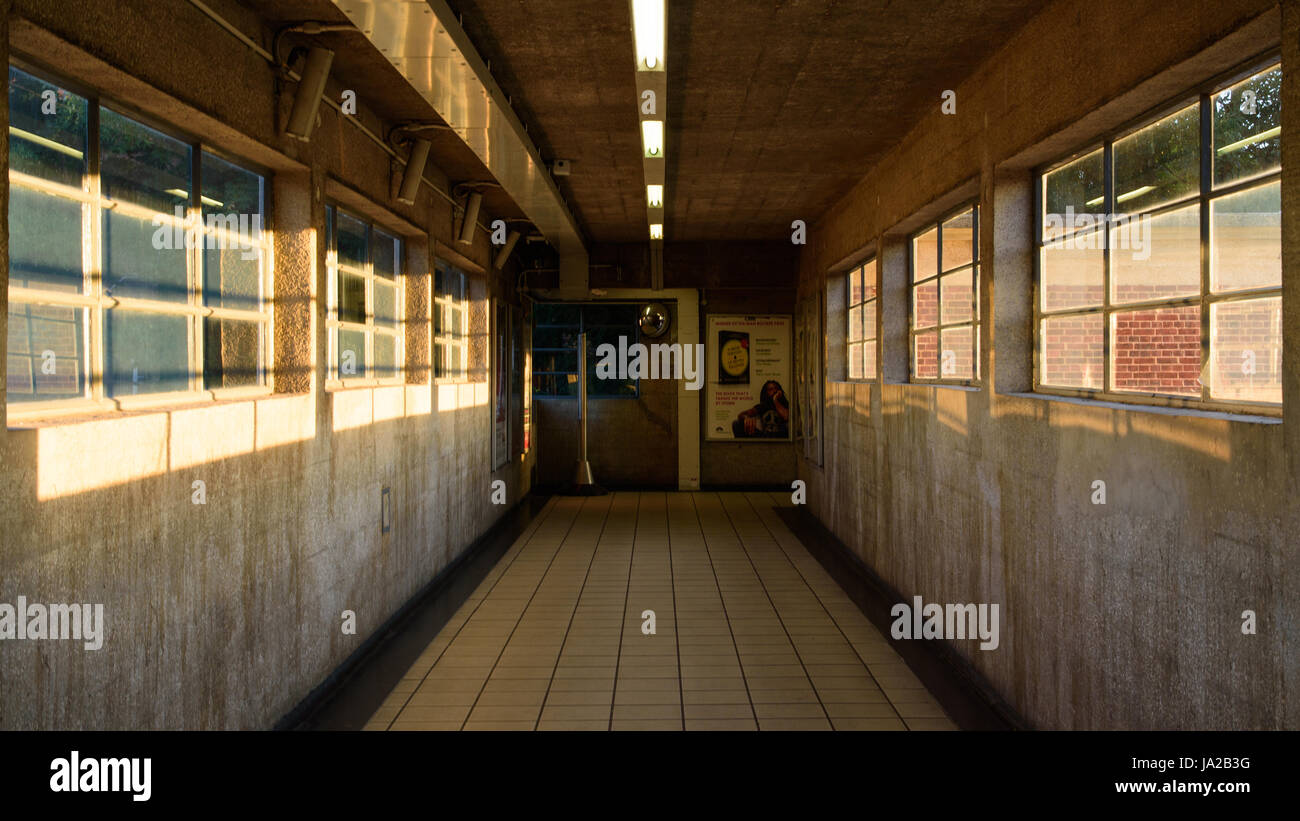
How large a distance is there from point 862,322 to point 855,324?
372 mm

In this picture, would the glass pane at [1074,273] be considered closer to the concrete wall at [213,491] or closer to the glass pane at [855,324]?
the concrete wall at [213,491]

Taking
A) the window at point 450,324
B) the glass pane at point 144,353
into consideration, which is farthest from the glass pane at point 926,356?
the glass pane at point 144,353

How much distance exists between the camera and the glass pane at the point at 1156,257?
2822 millimetres

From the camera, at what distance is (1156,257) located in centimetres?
302

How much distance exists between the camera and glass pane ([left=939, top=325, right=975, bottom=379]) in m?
5.04

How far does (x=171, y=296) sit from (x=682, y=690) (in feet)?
9.15

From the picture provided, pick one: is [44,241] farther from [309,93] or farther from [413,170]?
[413,170]

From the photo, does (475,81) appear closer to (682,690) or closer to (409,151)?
(409,151)

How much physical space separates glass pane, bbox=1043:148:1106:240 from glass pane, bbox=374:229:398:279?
387 centimetres

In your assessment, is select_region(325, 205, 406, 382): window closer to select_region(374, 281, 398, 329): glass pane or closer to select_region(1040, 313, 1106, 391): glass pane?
select_region(374, 281, 398, 329): glass pane

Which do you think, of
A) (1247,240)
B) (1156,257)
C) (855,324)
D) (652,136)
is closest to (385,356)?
(652,136)

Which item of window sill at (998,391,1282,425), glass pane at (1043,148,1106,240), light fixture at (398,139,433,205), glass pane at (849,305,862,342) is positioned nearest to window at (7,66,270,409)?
light fixture at (398,139,433,205)

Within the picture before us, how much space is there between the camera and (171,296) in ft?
10.7
